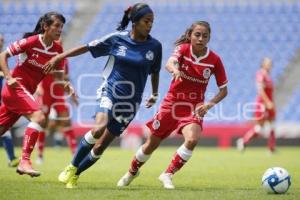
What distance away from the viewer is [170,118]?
8.94 metres

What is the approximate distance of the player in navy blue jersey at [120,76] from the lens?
27.2 feet

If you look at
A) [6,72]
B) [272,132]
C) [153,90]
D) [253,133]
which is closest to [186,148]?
[153,90]

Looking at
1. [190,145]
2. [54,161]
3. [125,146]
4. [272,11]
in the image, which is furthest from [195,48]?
[272,11]

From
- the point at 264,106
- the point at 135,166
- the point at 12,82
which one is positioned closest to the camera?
the point at 12,82

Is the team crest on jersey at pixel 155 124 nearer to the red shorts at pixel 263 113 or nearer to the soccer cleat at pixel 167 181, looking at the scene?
the soccer cleat at pixel 167 181

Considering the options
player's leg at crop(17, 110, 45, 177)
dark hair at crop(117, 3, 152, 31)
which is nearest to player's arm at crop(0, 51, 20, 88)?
player's leg at crop(17, 110, 45, 177)

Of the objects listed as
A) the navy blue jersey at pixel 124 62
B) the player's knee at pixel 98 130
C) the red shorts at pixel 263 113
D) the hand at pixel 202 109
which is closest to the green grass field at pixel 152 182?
the player's knee at pixel 98 130

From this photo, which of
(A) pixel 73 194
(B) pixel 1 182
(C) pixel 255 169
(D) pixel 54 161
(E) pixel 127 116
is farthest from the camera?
(D) pixel 54 161

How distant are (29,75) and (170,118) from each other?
2077 mm

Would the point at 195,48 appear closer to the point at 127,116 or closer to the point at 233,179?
the point at 127,116

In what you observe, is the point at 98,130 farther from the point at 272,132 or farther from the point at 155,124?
the point at 272,132

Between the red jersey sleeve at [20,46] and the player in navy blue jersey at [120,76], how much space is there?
45.8 inches

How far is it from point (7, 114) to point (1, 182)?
94 cm

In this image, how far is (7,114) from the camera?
9242mm
